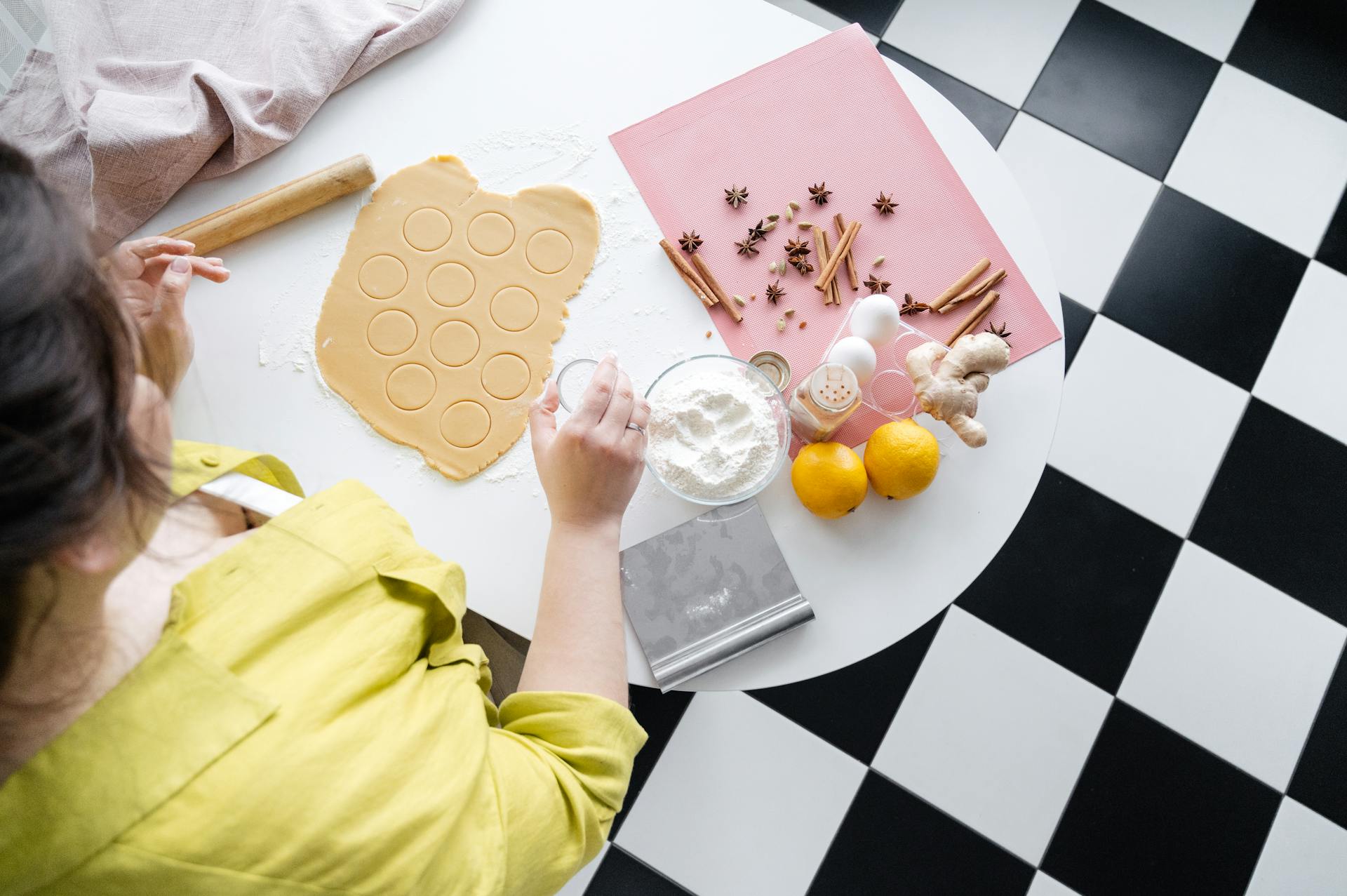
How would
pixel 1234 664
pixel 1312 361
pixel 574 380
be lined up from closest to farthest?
pixel 574 380 → pixel 1234 664 → pixel 1312 361

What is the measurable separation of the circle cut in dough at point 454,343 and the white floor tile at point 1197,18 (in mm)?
1652

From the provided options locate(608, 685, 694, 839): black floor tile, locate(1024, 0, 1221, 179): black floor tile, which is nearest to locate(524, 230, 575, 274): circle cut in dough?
A: locate(608, 685, 694, 839): black floor tile

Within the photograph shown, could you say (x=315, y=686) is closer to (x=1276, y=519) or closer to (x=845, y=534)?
(x=845, y=534)

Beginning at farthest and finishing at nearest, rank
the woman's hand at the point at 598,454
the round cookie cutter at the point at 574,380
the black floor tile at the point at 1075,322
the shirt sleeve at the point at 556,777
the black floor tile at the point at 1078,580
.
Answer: the black floor tile at the point at 1075,322
the black floor tile at the point at 1078,580
the round cookie cutter at the point at 574,380
the woman's hand at the point at 598,454
the shirt sleeve at the point at 556,777

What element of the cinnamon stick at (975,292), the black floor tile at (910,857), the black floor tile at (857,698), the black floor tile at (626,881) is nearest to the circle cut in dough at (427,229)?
the cinnamon stick at (975,292)

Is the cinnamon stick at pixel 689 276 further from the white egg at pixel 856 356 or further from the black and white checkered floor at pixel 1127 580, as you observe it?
the black and white checkered floor at pixel 1127 580

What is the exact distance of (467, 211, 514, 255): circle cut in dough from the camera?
3.33ft

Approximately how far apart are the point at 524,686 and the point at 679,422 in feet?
1.05

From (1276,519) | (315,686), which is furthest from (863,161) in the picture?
(1276,519)

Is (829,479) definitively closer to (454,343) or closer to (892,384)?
(892,384)

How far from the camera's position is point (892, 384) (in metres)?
0.97

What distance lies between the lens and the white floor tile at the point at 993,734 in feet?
4.85

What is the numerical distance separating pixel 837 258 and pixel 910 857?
1113 millimetres

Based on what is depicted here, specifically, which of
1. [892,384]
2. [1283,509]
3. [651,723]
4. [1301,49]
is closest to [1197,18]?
[1301,49]
